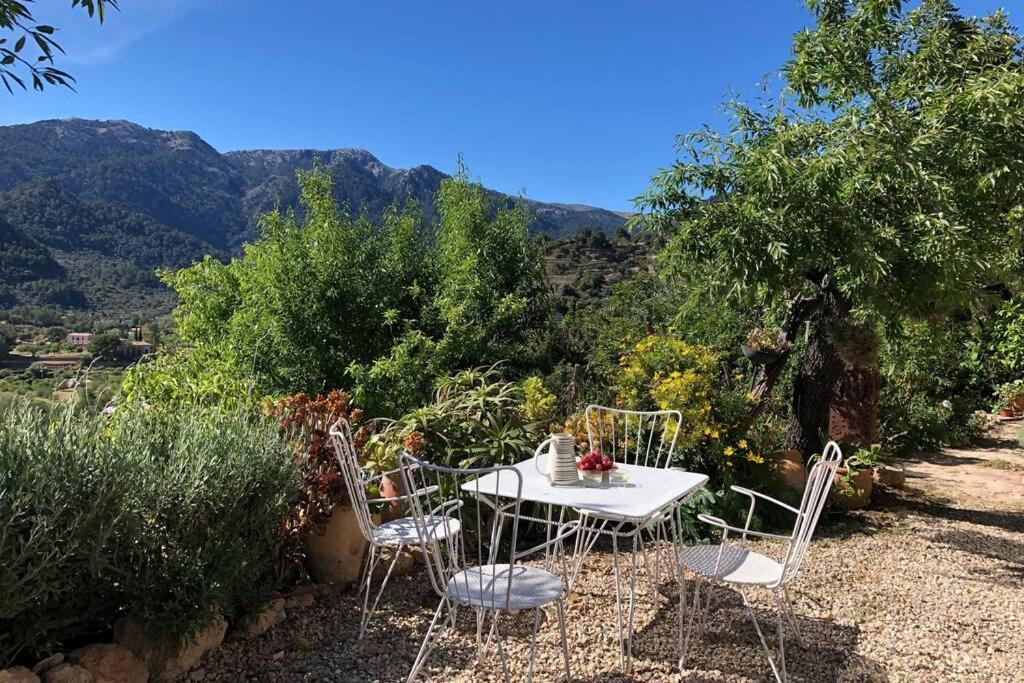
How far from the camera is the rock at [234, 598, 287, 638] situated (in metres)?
2.69

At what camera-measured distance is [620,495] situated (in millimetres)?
2686

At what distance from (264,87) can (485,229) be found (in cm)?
911

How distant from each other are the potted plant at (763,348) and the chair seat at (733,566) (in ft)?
9.54

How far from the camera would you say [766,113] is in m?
4.32

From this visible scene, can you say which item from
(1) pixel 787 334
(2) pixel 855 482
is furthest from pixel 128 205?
(2) pixel 855 482

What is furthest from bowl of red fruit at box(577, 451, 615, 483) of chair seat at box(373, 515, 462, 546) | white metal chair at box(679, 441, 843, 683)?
chair seat at box(373, 515, 462, 546)

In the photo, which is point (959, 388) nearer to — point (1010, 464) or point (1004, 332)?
point (1004, 332)

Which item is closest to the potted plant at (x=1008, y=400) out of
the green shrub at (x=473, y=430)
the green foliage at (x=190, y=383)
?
the green shrub at (x=473, y=430)

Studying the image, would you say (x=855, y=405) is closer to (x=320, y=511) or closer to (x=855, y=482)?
(x=855, y=482)

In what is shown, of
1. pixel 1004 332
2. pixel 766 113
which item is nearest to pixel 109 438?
pixel 766 113

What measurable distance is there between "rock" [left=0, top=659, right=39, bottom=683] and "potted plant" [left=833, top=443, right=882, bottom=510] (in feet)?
15.1

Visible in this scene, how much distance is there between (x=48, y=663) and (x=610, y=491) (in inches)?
78.4

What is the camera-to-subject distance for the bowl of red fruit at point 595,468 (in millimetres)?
2895

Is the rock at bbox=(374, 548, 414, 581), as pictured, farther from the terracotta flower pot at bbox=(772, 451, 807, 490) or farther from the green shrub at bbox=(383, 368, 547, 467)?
the terracotta flower pot at bbox=(772, 451, 807, 490)
